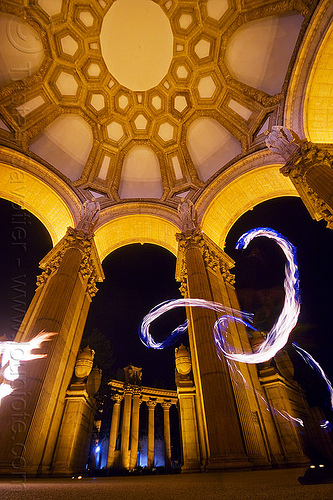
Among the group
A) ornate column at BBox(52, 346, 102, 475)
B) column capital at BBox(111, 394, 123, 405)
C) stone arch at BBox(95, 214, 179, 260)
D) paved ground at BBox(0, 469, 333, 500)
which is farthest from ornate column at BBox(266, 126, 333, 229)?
column capital at BBox(111, 394, 123, 405)

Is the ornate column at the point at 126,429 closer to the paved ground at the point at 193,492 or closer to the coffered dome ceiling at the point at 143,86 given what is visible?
the coffered dome ceiling at the point at 143,86

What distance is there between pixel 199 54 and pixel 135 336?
22603 millimetres

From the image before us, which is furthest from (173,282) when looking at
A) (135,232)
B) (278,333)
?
(278,333)

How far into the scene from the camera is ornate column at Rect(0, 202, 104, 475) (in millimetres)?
6273

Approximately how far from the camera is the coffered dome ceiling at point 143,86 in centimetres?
1261

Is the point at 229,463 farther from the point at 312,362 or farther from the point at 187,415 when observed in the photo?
the point at 312,362

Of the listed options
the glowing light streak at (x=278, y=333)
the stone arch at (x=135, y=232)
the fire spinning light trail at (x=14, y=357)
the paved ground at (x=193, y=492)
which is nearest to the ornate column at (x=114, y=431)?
the stone arch at (x=135, y=232)

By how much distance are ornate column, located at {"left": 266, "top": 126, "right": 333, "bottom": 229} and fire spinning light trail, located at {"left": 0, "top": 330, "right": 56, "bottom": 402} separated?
388 inches

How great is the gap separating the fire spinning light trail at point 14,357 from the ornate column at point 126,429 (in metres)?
12.7

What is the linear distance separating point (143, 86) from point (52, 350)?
15731 mm

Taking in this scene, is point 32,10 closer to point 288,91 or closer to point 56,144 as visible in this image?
point 56,144

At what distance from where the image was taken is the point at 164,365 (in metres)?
26.9

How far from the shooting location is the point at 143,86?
15680 mm

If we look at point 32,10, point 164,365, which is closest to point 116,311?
point 164,365
